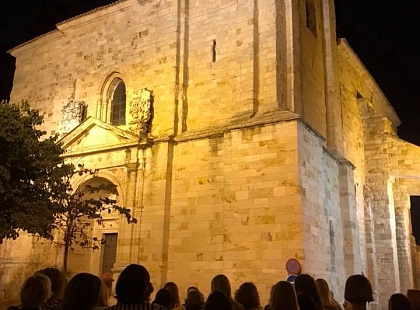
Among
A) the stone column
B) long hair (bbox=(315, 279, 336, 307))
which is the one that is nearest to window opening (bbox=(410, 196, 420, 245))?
the stone column

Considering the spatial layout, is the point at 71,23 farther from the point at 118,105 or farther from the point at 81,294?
the point at 81,294

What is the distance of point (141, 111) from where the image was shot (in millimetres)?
15305

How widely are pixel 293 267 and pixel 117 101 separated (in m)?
9.62

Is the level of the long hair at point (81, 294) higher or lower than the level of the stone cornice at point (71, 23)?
lower

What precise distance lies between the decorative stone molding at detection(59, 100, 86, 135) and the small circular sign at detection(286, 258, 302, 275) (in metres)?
9.98

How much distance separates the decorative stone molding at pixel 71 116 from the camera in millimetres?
17203

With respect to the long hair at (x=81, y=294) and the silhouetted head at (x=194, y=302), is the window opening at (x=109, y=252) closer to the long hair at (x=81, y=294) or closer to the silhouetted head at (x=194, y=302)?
the silhouetted head at (x=194, y=302)

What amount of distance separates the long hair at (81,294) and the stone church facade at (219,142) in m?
8.58

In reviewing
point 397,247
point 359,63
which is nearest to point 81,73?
point 359,63

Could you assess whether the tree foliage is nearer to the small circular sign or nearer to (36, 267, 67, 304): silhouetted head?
the small circular sign

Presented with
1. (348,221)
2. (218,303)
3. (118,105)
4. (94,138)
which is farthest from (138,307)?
(118,105)

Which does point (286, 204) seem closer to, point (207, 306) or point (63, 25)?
point (207, 306)

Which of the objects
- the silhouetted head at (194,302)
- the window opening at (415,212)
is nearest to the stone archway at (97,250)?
the silhouetted head at (194,302)

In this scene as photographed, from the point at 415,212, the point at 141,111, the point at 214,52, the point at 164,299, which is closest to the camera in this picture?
the point at 164,299
